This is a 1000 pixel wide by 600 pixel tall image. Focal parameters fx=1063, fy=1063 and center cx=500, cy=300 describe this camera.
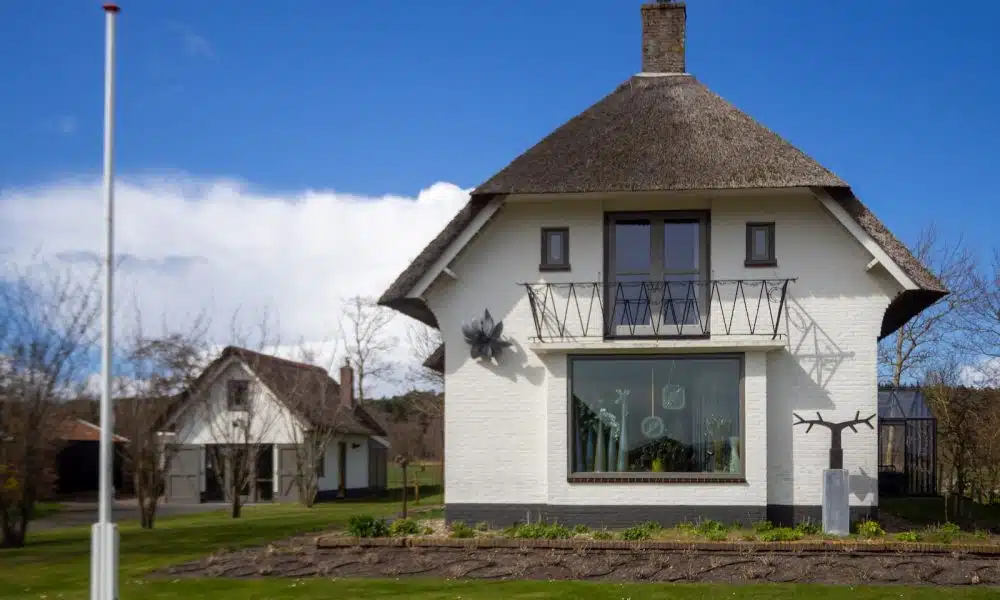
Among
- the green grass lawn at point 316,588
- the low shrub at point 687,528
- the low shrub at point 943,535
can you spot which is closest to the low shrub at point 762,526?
the low shrub at point 687,528

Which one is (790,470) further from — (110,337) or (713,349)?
(110,337)

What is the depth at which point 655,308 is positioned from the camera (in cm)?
1769

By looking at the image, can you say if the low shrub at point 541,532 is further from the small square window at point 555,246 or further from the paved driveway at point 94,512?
the paved driveway at point 94,512

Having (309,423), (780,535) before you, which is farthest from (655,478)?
(309,423)

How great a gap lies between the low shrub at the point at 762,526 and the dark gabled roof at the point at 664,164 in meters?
4.29

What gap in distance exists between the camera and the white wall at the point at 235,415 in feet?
111

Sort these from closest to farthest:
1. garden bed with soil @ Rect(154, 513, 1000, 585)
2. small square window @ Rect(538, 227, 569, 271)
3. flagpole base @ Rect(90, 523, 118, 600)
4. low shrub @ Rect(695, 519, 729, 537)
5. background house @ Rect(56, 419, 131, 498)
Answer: flagpole base @ Rect(90, 523, 118, 600) → garden bed with soil @ Rect(154, 513, 1000, 585) → low shrub @ Rect(695, 519, 729, 537) → small square window @ Rect(538, 227, 569, 271) → background house @ Rect(56, 419, 131, 498)

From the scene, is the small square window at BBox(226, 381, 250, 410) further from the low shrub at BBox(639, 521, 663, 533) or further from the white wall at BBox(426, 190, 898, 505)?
the low shrub at BBox(639, 521, 663, 533)

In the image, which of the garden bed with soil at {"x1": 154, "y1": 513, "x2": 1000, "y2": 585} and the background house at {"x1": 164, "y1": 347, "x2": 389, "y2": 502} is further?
the background house at {"x1": 164, "y1": 347, "x2": 389, "y2": 502}

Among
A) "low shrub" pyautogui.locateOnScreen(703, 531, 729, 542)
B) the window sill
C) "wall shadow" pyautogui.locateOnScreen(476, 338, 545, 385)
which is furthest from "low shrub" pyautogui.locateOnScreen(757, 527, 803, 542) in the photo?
"wall shadow" pyautogui.locateOnScreen(476, 338, 545, 385)

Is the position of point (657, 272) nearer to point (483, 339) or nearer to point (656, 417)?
point (656, 417)

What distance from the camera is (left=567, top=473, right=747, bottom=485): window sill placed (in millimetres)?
16891

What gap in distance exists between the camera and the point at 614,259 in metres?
17.9

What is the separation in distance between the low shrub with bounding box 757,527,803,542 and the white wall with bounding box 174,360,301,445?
2031 cm
